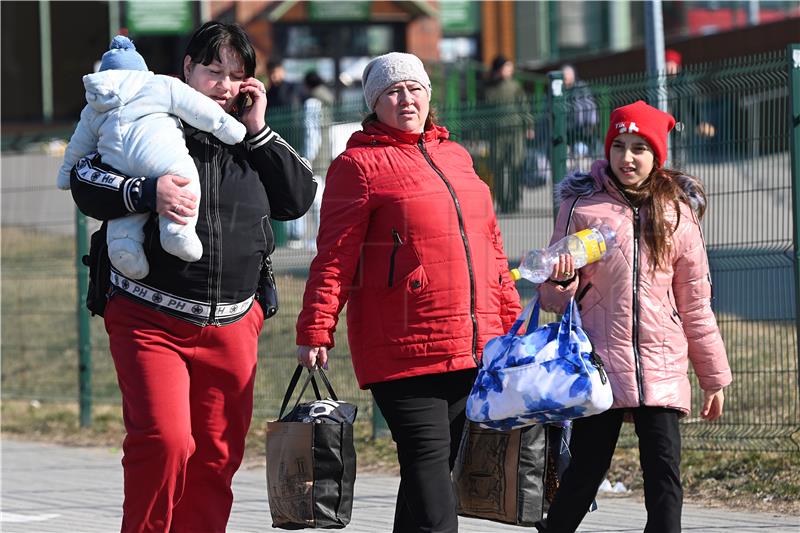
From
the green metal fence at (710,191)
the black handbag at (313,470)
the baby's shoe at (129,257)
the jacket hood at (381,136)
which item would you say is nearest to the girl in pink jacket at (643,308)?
the jacket hood at (381,136)

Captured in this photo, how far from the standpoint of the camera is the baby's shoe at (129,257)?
448 cm

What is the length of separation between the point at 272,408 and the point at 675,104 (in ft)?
11.9

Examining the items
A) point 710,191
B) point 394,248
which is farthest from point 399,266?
point 710,191

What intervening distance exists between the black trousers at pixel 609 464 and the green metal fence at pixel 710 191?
91.9 inches

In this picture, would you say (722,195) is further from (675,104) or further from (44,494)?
(44,494)

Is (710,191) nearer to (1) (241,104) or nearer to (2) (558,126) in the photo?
(2) (558,126)

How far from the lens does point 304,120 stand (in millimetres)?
9195

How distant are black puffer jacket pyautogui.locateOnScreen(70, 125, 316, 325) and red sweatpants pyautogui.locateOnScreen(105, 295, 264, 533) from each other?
0.21 feet

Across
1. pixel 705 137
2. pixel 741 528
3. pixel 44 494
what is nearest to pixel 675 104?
pixel 705 137

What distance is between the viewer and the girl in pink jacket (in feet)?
15.4

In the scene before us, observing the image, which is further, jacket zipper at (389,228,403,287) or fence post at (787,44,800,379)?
fence post at (787,44,800,379)

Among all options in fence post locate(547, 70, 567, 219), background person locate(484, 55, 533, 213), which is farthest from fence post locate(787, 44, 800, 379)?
background person locate(484, 55, 533, 213)

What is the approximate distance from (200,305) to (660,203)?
1583mm

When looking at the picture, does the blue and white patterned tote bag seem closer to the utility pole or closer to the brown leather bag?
the brown leather bag
